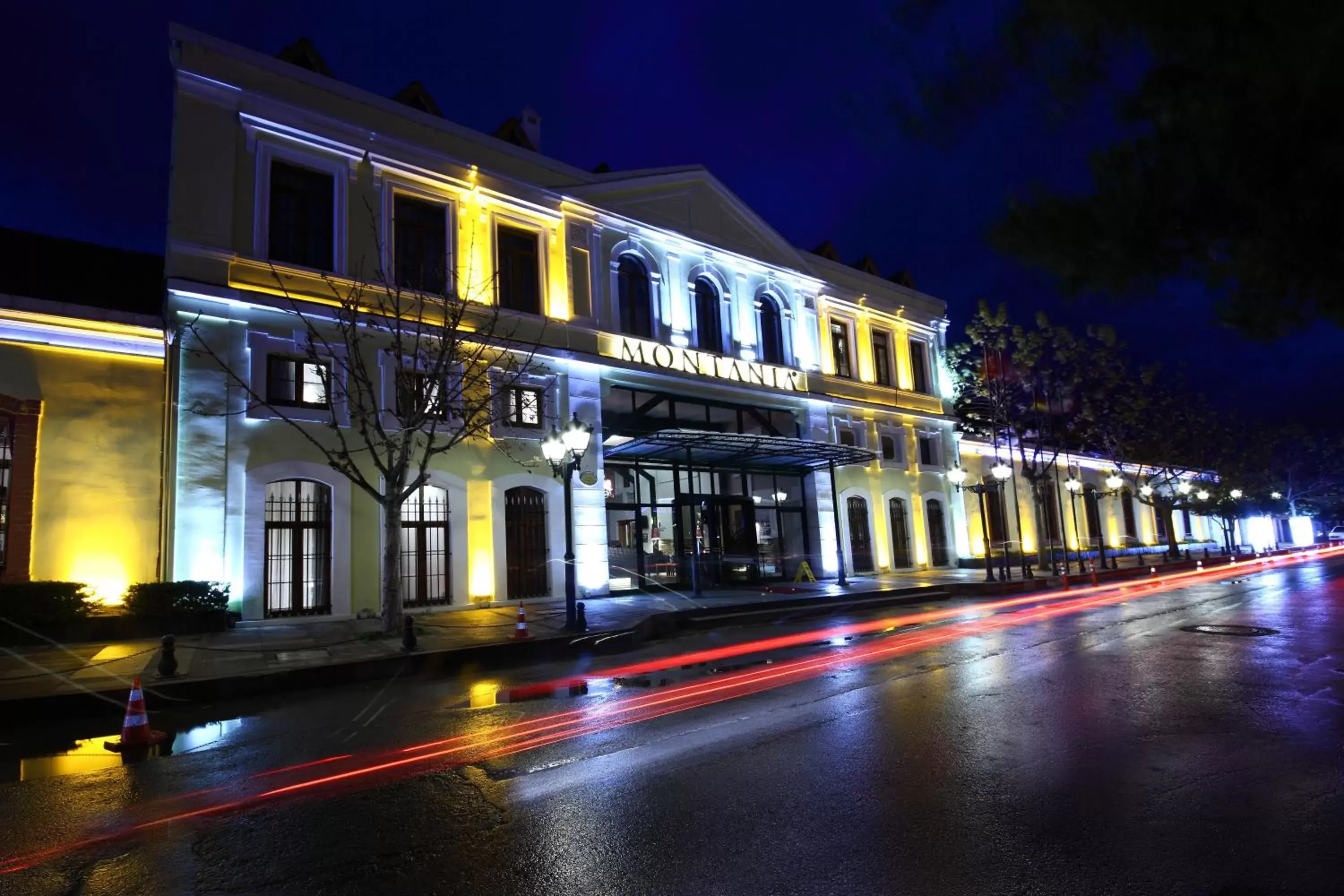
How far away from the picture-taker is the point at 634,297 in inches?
885

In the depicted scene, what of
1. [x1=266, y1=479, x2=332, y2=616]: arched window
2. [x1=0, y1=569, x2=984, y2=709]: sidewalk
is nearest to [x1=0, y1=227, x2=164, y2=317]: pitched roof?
[x1=266, y1=479, x2=332, y2=616]: arched window

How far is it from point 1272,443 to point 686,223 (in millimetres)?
50472

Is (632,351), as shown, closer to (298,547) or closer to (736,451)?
(736,451)

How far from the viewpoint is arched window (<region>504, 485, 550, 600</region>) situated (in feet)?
60.2

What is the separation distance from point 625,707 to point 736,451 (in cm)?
1389

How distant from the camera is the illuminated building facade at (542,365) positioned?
49.3 feet

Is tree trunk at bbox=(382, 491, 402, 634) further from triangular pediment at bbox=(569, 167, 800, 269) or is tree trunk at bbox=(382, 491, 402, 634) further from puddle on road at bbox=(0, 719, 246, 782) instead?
triangular pediment at bbox=(569, 167, 800, 269)

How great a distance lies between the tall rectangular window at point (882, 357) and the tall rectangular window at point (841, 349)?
160 centimetres

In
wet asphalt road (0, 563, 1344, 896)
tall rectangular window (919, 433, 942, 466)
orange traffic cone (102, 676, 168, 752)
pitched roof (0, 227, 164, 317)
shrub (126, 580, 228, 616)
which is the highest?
pitched roof (0, 227, 164, 317)

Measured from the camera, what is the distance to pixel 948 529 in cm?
3017

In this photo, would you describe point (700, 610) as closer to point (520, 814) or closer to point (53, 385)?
point (520, 814)

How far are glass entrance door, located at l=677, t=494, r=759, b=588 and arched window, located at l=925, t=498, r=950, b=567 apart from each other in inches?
373

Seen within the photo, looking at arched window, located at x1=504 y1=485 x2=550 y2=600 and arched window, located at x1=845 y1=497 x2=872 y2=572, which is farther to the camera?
arched window, located at x1=845 y1=497 x2=872 y2=572

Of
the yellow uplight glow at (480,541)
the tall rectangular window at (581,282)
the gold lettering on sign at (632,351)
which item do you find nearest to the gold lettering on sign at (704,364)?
the gold lettering on sign at (632,351)
